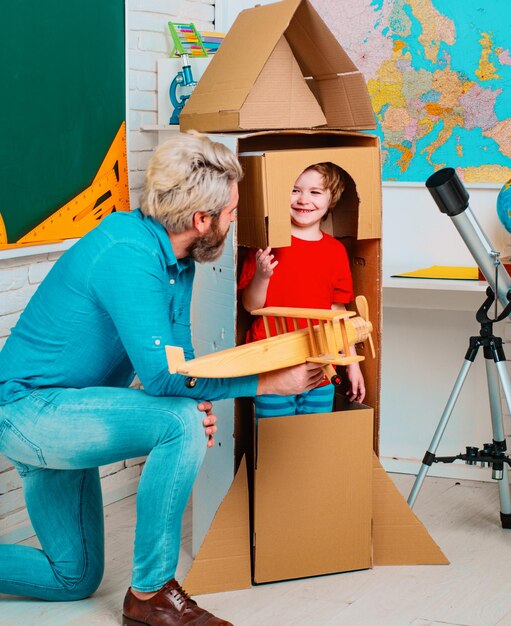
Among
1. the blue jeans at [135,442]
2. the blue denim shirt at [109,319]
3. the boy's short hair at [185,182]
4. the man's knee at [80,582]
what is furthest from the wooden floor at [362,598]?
the boy's short hair at [185,182]

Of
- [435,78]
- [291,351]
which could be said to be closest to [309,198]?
[291,351]

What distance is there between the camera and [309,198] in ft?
8.27

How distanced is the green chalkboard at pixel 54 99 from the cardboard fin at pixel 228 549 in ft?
3.02

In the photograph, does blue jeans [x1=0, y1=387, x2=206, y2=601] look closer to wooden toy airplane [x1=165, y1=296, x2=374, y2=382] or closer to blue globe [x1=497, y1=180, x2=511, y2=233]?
wooden toy airplane [x1=165, y1=296, x2=374, y2=382]

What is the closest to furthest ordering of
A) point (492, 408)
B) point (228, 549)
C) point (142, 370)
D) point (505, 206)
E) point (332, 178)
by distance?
point (142, 370) → point (228, 549) → point (332, 178) → point (492, 408) → point (505, 206)

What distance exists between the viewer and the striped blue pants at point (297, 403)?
254 centimetres

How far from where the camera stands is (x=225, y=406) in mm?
2523

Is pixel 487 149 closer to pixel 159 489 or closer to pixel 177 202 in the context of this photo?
pixel 177 202

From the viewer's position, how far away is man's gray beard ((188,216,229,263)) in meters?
2.09

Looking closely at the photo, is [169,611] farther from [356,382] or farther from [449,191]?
[449,191]

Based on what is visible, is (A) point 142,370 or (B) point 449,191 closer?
(A) point 142,370

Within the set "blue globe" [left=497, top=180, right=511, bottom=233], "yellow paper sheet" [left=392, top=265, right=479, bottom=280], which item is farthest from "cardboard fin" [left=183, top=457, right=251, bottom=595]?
"blue globe" [left=497, top=180, right=511, bottom=233]

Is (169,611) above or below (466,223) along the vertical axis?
below

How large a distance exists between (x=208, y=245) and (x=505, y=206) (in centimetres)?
124
